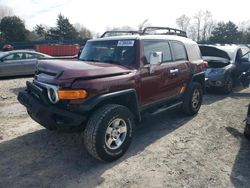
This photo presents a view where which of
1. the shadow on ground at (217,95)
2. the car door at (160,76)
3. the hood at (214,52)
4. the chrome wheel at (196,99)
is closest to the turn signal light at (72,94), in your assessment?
the car door at (160,76)

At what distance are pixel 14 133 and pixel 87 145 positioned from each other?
223cm

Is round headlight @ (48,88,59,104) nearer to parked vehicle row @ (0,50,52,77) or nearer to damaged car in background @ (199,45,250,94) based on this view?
damaged car in background @ (199,45,250,94)

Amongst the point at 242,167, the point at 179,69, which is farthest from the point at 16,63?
the point at 242,167

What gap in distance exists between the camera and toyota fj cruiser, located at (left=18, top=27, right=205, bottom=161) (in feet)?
13.1

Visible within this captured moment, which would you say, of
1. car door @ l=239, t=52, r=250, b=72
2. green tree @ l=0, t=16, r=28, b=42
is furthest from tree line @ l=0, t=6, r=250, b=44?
car door @ l=239, t=52, r=250, b=72

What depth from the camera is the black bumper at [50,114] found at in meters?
3.95

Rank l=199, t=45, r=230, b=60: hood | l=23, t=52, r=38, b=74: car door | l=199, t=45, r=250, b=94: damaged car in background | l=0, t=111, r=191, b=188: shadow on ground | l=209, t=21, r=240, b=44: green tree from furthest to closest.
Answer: l=209, t=21, r=240, b=44: green tree
l=23, t=52, r=38, b=74: car door
l=199, t=45, r=230, b=60: hood
l=199, t=45, r=250, b=94: damaged car in background
l=0, t=111, r=191, b=188: shadow on ground

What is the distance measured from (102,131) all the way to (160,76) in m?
1.81

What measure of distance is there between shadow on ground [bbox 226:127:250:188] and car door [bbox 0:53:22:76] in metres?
10.3

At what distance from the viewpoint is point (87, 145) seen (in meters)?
4.12

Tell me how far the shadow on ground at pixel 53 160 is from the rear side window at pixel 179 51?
1.56 metres

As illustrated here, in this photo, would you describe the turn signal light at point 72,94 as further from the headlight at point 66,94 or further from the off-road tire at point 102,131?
the off-road tire at point 102,131

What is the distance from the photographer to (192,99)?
6.63m

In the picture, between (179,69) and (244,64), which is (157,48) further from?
(244,64)
